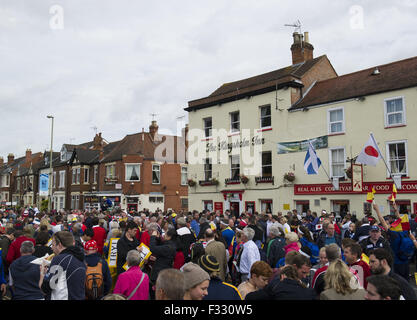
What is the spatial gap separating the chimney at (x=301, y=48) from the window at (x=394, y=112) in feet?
31.2

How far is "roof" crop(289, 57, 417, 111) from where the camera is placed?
18.2 meters

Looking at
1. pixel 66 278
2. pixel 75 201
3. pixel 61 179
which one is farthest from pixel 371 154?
pixel 61 179

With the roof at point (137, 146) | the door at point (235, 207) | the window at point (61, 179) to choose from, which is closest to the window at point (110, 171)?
the roof at point (137, 146)

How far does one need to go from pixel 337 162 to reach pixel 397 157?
3.07 meters

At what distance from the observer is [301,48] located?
26125 millimetres

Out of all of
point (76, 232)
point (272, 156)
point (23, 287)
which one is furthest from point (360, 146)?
point (23, 287)

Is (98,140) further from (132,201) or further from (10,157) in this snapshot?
(10,157)

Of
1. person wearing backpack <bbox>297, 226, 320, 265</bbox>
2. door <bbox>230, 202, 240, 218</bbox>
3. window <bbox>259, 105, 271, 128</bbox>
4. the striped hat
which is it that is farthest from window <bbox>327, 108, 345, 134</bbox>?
the striped hat

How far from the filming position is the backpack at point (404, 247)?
25.0 feet

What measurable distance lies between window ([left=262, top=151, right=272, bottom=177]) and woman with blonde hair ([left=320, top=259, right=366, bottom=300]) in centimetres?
1911

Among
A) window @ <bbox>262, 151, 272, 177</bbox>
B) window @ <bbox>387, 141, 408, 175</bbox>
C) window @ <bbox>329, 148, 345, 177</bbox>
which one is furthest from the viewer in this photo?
window @ <bbox>262, 151, 272, 177</bbox>

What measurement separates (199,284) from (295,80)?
20720 mm

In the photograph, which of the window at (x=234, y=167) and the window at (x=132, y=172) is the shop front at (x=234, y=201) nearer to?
the window at (x=234, y=167)

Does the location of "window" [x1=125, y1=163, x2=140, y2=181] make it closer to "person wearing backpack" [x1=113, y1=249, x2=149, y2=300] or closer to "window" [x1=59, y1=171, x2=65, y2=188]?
"window" [x1=59, y1=171, x2=65, y2=188]
